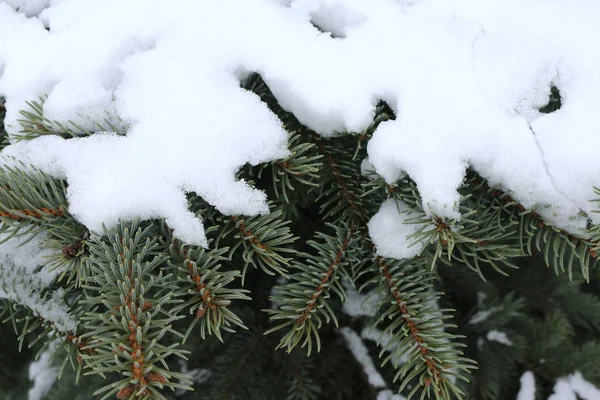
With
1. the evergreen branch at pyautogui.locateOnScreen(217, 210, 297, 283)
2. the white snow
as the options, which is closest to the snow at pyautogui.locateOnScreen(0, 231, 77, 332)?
the evergreen branch at pyautogui.locateOnScreen(217, 210, 297, 283)

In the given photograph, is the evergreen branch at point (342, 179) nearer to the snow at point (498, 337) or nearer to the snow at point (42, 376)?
the snow at point (498, 337)

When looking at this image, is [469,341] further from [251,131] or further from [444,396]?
[251,131]

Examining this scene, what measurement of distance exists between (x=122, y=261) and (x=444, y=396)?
0.62 metres

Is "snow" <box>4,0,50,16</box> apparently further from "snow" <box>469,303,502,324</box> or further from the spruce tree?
"snow" <box>469,303,502,324</box>

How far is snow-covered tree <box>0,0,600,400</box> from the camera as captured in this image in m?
0.79

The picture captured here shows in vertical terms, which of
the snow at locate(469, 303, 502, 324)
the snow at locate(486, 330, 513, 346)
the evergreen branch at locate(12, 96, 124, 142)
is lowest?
the snow at locate(486, 330, 513, 346)

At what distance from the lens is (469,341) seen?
1304 millimetres

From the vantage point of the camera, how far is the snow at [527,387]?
4.10ft

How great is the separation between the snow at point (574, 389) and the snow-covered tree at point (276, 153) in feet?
1.00

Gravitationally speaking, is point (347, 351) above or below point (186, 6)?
below

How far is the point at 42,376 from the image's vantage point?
137 centimetres

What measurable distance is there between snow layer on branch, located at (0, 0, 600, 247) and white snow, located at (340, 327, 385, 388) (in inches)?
24.7

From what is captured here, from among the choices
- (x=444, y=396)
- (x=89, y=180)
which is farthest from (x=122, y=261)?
(x=444, y=396)

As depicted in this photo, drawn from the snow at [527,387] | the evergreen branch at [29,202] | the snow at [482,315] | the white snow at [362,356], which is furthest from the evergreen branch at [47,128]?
the snow at [527,387]
